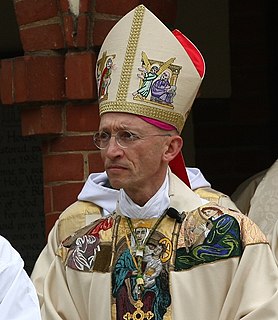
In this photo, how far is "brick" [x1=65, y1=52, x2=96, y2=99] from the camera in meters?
6.45

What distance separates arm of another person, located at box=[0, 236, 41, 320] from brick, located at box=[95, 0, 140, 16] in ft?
6.60

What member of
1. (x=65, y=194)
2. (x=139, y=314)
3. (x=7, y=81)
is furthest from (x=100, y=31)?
(x=139, y=314)

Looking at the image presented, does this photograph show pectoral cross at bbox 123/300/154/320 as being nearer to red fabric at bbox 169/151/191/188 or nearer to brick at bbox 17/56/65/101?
red fabric at bbox 169/151/191/188

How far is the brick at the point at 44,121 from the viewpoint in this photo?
21.5 feet

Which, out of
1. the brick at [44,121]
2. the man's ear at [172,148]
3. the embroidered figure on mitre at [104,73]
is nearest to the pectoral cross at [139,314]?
the man's ear at [172,148]

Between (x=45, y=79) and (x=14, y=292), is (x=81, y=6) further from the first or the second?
(x=14, y=292)

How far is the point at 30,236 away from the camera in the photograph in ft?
26.4

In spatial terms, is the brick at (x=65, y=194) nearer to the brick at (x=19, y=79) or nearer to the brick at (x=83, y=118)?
the brick at (x=83, y=118)

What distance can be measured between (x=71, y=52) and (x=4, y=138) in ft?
5.42

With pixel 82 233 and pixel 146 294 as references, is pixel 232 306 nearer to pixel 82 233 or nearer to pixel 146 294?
pixel 146 294

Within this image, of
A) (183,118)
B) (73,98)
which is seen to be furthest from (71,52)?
(183,118)

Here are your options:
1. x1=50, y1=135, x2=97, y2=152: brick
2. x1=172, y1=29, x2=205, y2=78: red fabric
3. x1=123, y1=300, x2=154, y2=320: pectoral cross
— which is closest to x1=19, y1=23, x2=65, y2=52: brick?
x1=50, y1=135, x2=97, y2=152: brick

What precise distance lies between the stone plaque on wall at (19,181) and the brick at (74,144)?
1.50 metres

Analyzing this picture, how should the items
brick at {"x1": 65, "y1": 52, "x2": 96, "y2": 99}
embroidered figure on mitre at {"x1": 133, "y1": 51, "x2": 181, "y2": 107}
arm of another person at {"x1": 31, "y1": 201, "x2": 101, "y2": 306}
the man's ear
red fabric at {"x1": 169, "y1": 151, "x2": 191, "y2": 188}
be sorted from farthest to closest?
brick at {"x1": 65, "y1": 52, "x2": 96, "y2": 99} → arm of another person at {"x1": 31, "y1": 201, "x2": 101, "y2": 306} → red fabric at {"x1": 169, "y1": 151, "x2": 191, "y2": 188} → embroidered figure on mitre at {"x1": 133, "y1": 51, "x2": 181, "y2": 107} → the man's ear
